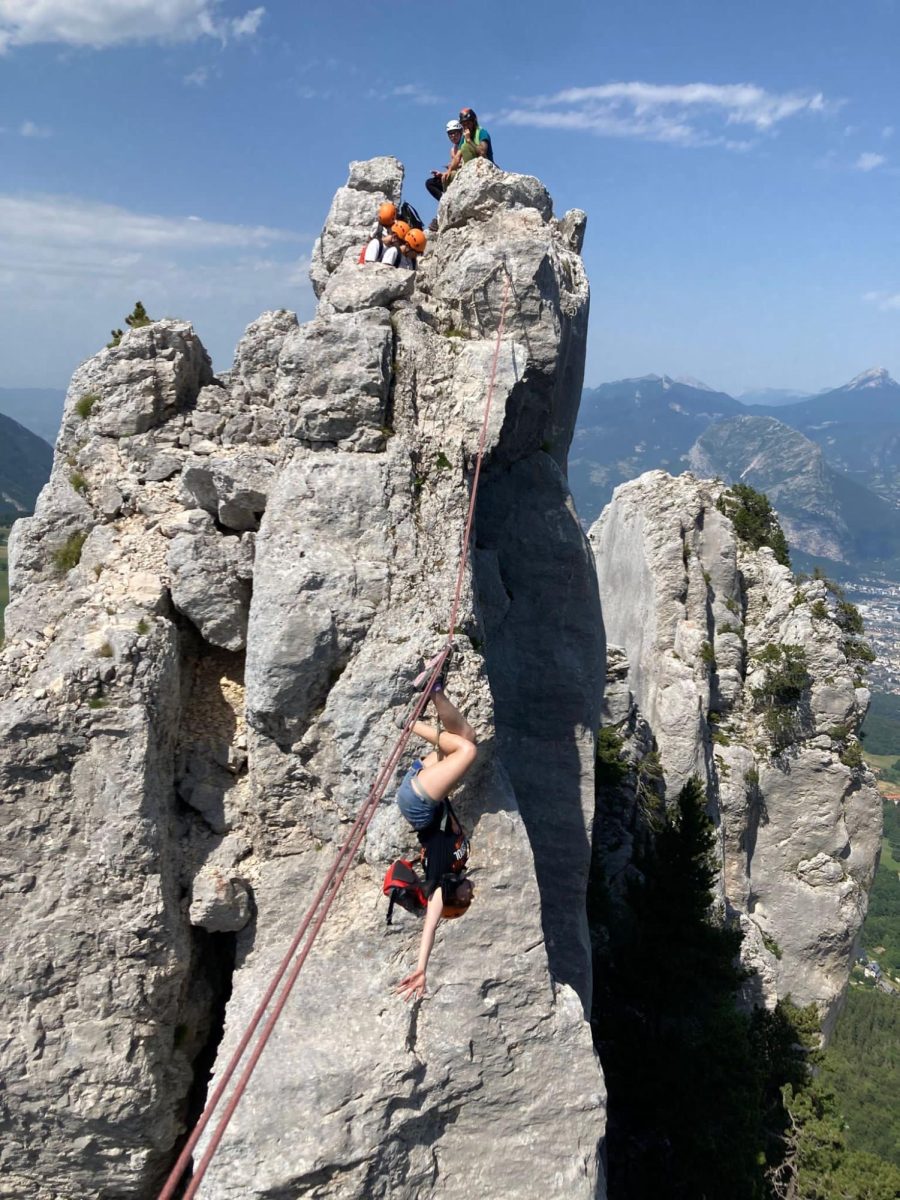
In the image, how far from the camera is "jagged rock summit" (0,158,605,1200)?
9.91 meters

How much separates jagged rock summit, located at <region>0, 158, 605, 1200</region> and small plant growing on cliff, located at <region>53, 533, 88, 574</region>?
5cm

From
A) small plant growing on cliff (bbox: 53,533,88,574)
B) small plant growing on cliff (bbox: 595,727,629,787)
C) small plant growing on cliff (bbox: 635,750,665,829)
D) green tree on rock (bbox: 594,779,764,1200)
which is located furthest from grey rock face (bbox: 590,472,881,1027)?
small plant growing on cliff (bbox: 53,533,88,574)

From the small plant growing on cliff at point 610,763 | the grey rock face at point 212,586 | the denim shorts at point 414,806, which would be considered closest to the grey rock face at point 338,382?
the grey rock face at point 212,586

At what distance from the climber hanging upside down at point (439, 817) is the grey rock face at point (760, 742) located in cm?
1946

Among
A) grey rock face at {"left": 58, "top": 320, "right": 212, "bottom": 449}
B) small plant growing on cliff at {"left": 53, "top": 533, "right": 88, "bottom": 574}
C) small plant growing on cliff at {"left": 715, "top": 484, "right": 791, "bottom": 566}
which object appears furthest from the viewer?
small plant growing on cliff at {"left": 715, "top": 484, "right": 791, "bottom": 566}

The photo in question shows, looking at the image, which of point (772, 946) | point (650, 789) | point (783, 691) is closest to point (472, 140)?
point (650, 789)

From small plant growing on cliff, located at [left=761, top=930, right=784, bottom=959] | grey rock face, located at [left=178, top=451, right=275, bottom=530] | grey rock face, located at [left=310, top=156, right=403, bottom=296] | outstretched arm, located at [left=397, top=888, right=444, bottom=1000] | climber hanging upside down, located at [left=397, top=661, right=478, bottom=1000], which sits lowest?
small plant growing on cliff, located at [left=761, top=930, right=784, bottom=959]

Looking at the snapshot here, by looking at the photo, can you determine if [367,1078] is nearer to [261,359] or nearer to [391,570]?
[391,570]

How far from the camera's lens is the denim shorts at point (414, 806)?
29.9 ft

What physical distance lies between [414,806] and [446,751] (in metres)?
0.84

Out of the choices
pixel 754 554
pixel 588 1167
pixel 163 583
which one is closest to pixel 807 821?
pixel 754 554

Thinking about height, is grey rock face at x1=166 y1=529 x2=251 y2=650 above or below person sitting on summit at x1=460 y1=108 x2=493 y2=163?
below

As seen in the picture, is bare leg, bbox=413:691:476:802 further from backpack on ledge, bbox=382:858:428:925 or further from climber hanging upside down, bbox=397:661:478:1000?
backpack on ledge, bbox=382:858:428:925

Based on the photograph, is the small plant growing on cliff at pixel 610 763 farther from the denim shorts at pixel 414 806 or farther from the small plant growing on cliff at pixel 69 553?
the small plant growing on cliff at pixel 69 553
